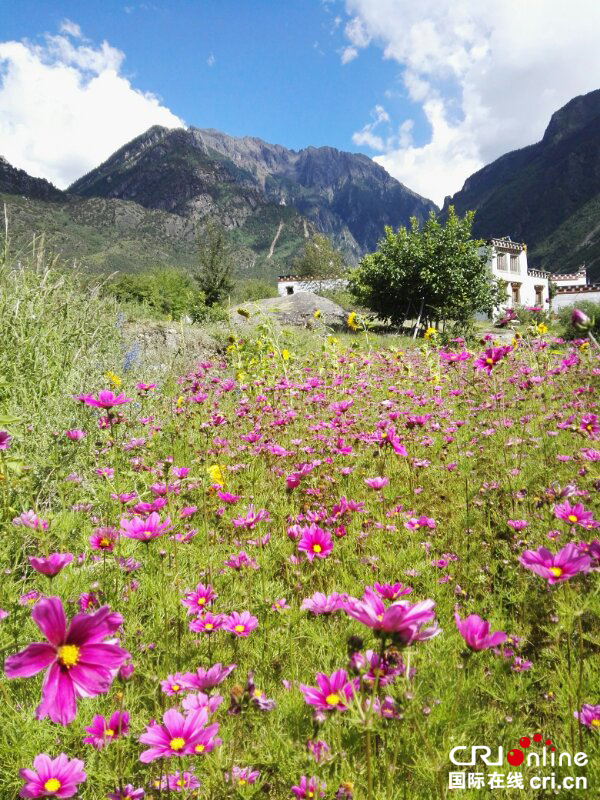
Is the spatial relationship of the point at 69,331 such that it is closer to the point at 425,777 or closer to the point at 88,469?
the point at 88,469

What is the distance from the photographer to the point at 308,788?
3.52ft

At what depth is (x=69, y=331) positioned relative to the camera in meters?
4.14

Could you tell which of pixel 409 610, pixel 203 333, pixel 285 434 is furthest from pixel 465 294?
pixel 409 610

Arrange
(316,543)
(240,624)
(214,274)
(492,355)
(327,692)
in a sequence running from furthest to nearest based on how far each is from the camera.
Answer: (214,274) < (492,355) < (316,543) < (240,624) < (327,692)

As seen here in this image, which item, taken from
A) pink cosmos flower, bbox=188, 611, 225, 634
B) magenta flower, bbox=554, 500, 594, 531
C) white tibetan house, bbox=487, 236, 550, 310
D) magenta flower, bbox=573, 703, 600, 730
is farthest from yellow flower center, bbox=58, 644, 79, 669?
white tibetan house, bbox=487, 236, 550, 310

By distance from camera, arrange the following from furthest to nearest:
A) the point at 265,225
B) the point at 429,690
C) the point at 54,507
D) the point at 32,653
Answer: the point at 265,225
the point at 54,507
the point at 429,690
the point at 32,653

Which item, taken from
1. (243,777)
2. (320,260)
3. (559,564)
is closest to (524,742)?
(559,564)

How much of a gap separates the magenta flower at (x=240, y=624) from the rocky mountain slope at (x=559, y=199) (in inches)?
3306

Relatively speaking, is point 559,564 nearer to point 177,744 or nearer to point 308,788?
point 308,788

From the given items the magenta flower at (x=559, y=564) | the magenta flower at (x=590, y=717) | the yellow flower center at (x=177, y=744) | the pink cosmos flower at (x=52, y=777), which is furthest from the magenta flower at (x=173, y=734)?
the magenta flower at (x=590, y=717)

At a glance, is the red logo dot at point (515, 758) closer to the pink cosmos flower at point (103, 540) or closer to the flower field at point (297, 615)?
the flower field at point (297, 615)

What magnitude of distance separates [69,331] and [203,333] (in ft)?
18.1

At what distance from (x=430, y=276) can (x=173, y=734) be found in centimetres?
1971

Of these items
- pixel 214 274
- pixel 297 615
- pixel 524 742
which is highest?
pixel 214 274
